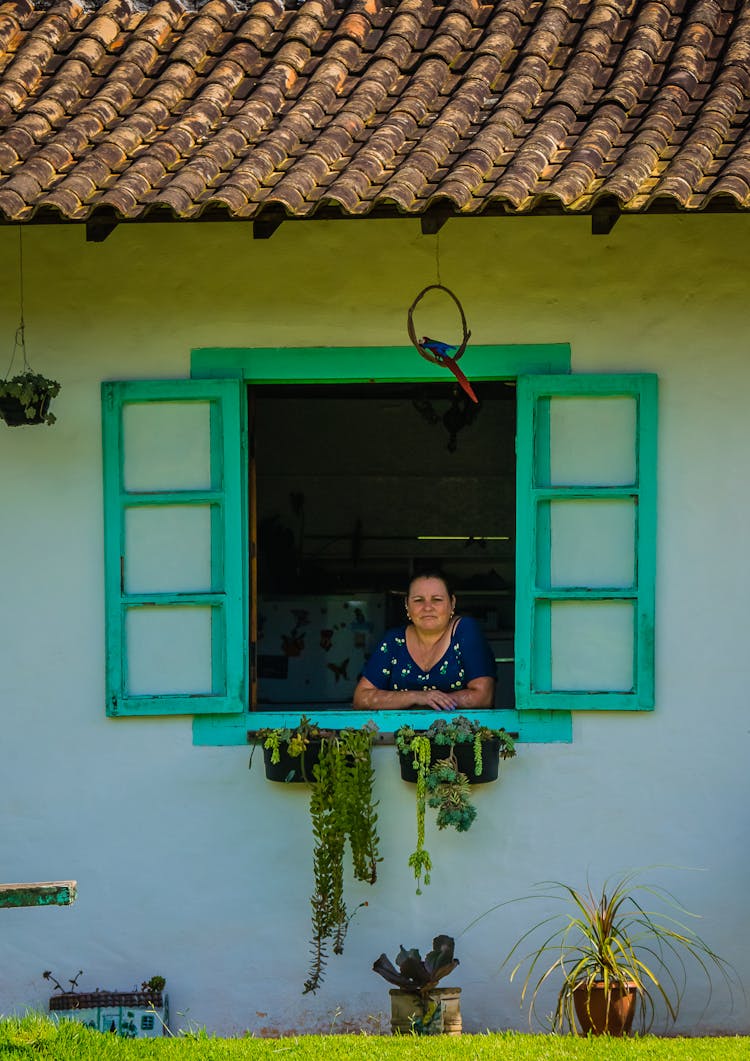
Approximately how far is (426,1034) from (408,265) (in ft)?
9.57

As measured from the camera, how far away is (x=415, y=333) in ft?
21.9

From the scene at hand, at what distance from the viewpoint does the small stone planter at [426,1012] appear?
6.20m

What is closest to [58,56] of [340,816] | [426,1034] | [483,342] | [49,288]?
[49,288]

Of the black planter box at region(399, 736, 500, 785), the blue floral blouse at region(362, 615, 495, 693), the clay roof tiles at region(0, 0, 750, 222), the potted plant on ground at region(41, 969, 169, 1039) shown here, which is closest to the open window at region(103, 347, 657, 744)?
the black planter box at region(399, 736, 500, 785)

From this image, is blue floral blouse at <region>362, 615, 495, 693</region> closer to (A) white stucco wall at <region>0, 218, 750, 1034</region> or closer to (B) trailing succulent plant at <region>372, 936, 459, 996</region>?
(A) white stucco wall at <region>0, 218, 750, 1034</region>

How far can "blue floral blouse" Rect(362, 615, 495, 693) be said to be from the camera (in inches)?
275

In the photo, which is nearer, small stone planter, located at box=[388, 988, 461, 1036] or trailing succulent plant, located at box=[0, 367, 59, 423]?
small stone planter, located at box=[388, 988, 461, 1036]

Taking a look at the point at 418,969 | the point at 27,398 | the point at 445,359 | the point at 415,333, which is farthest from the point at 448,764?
the point at 27,398

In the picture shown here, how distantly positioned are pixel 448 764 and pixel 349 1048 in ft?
3.70

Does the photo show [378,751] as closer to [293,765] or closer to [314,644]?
[293,765]

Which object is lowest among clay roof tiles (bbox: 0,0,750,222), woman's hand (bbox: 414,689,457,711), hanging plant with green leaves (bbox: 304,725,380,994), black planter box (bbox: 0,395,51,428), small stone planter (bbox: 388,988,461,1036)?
small stone planter (bbox: 388,988,461,1036)

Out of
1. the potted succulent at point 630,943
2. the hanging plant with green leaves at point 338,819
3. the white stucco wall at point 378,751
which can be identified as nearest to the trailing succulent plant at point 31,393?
the white stucco wall at point 378,751

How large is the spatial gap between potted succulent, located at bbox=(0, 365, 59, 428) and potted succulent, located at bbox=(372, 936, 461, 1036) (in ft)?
8.03

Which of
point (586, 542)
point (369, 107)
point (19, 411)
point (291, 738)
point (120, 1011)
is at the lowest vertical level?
point (120, 1011)
